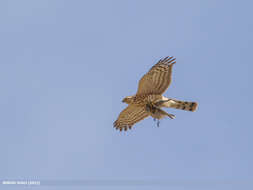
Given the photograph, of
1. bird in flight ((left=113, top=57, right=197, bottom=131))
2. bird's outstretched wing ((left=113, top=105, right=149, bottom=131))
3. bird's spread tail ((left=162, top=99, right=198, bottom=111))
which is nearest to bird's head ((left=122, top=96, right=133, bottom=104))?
bird in flight ((left=113, top=57, right=197, bottom=131))

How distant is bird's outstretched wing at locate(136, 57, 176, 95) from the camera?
655 inches

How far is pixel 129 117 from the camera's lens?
18750mm

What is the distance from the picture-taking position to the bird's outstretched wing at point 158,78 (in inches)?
655

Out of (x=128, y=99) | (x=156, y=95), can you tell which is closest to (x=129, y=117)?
(x=128, y=99)

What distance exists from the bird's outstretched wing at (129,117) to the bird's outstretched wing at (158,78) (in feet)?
4.36

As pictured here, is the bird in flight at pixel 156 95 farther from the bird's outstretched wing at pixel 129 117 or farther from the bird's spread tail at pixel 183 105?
the bird's outstretched wing at pixel 129 117

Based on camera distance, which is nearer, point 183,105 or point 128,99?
point 183,105

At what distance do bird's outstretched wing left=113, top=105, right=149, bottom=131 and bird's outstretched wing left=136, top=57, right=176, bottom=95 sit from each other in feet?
4.36

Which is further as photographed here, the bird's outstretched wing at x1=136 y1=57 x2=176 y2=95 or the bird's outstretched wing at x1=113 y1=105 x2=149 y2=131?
the bird's outstretched wing at x1=113 y1=105 x2=149 y2=131

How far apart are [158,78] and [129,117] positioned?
275 cm

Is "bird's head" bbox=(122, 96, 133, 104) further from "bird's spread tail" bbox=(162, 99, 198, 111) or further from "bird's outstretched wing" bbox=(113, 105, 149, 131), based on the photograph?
"bird's spread tail" bbox=(162, 99, 198, 111)

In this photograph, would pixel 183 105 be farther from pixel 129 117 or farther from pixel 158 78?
pixel 129 117

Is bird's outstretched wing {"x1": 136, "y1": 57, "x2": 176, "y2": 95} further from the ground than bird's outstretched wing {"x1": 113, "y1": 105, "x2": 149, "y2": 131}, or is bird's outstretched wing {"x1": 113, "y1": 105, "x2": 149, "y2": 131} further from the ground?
bird's outstretched wing {"x1": 136, "y1": 57, "x2": 176, "y2": 95}

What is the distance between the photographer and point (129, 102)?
17453 millimetres
